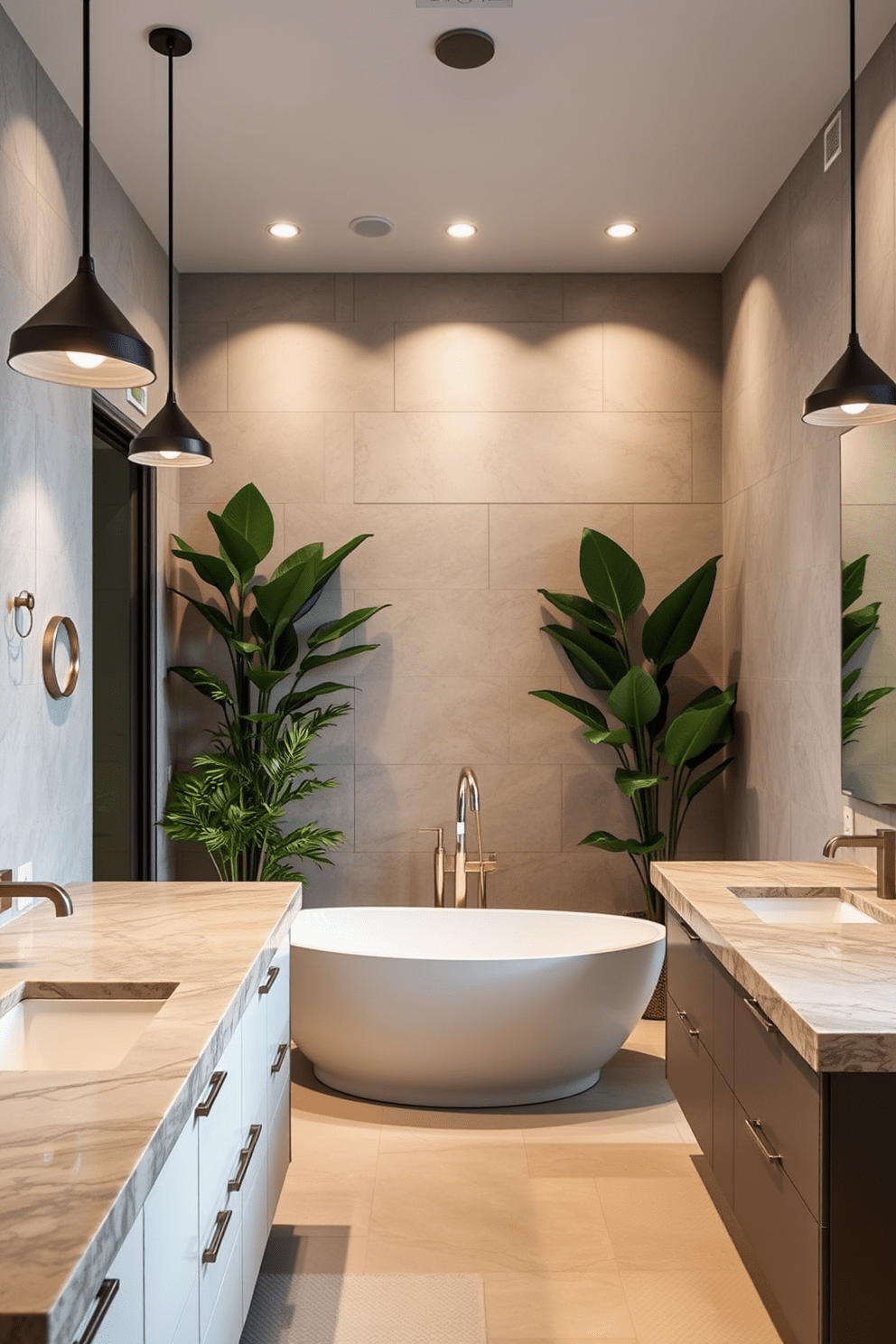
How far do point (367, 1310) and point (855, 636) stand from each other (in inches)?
79.7

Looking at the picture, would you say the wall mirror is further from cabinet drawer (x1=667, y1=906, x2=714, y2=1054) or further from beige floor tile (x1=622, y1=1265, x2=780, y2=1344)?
beige floor tile (x1=622, y1=1265, x2=780, y2=1344)

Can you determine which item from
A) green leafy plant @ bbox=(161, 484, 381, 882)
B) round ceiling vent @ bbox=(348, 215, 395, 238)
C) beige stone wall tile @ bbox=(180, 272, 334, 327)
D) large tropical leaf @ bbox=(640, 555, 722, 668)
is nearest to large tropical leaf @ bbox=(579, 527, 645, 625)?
large tropical leaf @ bbox=(640, 555, 722, 668)

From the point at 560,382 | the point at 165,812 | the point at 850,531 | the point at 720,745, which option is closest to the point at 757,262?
the point at 560,382

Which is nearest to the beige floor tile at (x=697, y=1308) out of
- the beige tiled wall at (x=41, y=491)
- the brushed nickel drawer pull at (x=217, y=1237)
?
the brushed nickel drawer pull at (x=217, y=1237)

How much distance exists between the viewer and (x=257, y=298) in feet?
15.2

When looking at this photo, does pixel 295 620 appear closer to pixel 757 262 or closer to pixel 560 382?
pixel 560 382

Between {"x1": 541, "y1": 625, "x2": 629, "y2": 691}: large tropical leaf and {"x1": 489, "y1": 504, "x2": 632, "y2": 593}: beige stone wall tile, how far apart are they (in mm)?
285

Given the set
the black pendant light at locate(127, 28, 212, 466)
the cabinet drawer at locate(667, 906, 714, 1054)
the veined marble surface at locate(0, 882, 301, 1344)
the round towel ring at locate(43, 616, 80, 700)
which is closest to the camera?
the veined marble surface at locate(0, 882, 301, 1344)

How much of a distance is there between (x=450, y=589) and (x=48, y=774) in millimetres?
2006

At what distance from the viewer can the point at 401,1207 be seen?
280cm

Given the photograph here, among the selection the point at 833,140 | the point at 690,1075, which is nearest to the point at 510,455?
the point at 833,140

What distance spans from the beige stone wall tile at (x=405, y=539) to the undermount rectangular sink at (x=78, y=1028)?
2.91m

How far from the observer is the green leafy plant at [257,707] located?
13.6ft

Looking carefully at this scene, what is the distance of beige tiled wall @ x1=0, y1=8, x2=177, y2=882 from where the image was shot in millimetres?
2730
